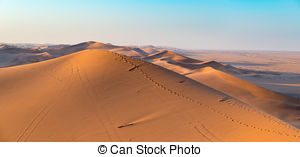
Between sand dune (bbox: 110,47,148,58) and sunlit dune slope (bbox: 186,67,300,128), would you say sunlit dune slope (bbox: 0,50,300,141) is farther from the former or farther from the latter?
sand dune (bbox: 110,47,148,58)

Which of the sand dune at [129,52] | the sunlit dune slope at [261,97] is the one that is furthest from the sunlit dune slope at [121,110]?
the sand dune at [129,52]

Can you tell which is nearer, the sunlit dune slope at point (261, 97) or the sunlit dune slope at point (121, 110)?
the sunlit dune slope at point (121, 110)

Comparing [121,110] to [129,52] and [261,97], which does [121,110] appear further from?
[129,52]

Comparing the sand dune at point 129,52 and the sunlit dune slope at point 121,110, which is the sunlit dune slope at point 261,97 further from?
the sand dune at point 129,52

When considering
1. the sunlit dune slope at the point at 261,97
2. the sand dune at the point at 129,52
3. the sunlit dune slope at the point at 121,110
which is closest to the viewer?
the sunlit dune slope at the point at 121,110

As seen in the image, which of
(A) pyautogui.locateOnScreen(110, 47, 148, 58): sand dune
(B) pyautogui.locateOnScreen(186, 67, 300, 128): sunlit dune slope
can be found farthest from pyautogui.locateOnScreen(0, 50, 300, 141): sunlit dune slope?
(A) pyautogui.locateOnScreen(110, 47, 148, 58): sand dune

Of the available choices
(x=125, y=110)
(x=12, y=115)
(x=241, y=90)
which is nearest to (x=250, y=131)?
(x=125, y=110)
